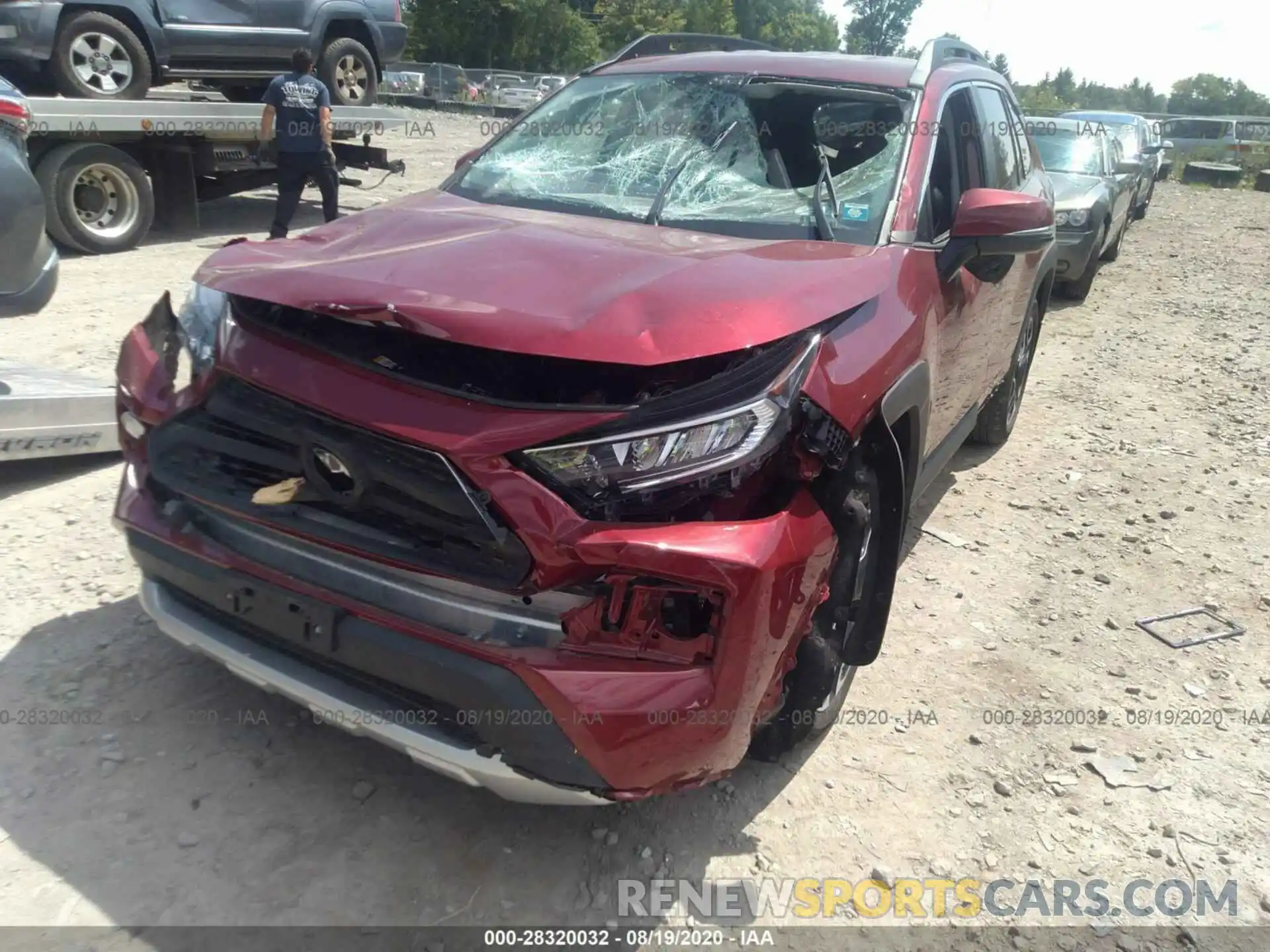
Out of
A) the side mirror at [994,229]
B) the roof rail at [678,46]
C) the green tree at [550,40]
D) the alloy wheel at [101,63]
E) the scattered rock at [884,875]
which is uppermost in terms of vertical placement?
the green tree at [550,40]

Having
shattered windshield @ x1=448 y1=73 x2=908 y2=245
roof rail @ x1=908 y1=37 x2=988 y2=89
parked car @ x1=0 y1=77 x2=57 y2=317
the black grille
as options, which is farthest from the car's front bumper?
the black grille

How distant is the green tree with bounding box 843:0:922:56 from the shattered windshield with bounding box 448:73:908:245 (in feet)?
286

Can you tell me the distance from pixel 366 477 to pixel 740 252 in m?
1.21

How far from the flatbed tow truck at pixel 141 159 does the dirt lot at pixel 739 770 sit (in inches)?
183

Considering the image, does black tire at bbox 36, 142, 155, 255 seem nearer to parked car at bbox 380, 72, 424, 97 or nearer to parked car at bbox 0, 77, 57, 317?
parked car at bbox 0, 77, 57, 317

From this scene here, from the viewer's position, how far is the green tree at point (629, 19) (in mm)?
59031

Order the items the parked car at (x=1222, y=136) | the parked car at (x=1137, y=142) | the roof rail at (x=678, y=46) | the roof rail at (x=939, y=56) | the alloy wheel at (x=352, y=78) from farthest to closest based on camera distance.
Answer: the parked car at (x=1222, y=136) < the parked car at (x=1137, y=142) < the alloy wheel at (x=352, y=78) < the roof rail at (x=678, y=46) < the roof rail at (x=939, y=56)

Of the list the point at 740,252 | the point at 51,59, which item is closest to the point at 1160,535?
the point at 740,252

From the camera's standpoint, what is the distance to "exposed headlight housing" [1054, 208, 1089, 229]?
9055 millimetres

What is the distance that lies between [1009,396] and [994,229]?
2.54 meters

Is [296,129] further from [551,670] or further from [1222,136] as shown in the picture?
[1222,136]

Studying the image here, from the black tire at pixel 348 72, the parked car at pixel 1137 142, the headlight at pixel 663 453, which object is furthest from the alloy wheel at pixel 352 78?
the headlight at pixel 663 453

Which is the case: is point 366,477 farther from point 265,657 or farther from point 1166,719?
point 1166,719

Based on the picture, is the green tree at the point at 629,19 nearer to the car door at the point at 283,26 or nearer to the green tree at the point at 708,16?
the green tree at the point at 708,16
